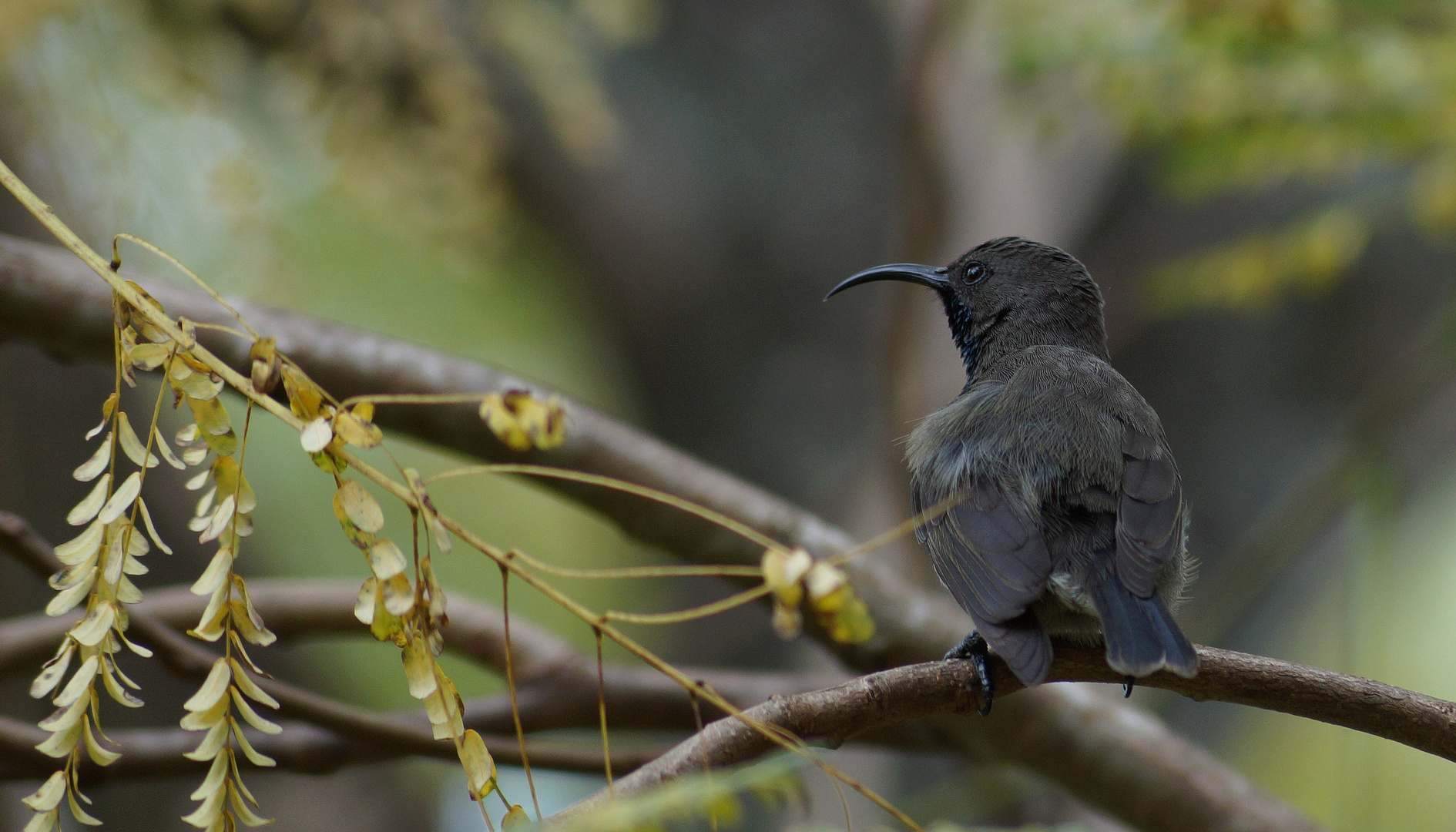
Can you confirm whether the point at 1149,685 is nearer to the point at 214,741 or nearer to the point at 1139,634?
the point at 1139,634

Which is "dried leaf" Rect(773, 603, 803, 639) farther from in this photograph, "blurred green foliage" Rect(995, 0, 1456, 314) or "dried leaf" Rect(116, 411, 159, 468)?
"blurred green foliage" Rect(995, 0, 1456, 314)

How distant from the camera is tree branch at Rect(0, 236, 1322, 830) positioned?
249 cm

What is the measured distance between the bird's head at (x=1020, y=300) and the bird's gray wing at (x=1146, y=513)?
0.64 m

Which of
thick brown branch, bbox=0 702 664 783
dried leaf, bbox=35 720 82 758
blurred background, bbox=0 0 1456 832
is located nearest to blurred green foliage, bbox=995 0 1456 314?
blurred background, bbox=0 0 1456 832

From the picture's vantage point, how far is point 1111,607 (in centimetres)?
194

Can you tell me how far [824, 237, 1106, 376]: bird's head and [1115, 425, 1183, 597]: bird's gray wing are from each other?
64cm

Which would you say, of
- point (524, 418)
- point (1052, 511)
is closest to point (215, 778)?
point (524, 418)

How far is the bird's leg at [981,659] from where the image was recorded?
178 cm

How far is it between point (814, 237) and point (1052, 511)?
184 inches

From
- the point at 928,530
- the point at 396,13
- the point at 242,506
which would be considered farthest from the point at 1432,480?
the point at 242,506

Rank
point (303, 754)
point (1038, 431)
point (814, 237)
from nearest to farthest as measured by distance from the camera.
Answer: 1. point (1038, 431)
2. point (303, 754)
3. point (814, 237)

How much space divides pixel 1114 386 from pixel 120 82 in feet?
10.9

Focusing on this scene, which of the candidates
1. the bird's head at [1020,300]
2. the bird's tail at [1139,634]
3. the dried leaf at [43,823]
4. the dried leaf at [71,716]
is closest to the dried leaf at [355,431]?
the dried leaf at [71,716]

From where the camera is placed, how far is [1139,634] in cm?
Result: 179
